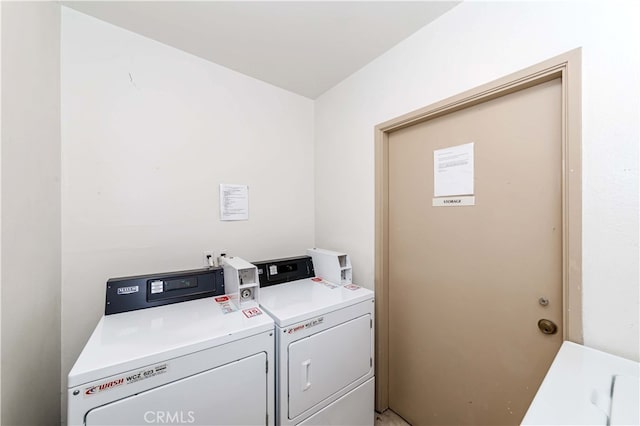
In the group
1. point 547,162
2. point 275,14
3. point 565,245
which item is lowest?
point 565,245

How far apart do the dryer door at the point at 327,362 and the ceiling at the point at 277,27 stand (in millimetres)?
1790

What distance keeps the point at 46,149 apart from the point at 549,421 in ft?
7.23

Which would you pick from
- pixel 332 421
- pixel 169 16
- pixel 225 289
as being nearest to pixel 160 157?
pixel 169 16

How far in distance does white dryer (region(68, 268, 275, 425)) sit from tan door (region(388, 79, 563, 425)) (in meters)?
1.02

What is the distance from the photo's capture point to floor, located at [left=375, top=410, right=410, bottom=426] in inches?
67.7

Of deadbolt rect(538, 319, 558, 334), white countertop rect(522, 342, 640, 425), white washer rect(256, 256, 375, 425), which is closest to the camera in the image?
white countertop rect(522, 342, 640, 425)

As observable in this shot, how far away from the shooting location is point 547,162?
1146mm

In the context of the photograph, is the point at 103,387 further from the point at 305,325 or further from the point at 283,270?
the point at 283,270

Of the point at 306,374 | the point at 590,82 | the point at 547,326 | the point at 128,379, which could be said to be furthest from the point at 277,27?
the point at 547,326

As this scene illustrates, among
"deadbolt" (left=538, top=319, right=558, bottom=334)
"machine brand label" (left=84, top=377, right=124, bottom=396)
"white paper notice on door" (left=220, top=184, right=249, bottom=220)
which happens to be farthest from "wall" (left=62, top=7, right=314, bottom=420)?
"deadbolt" (left=538, top=319, right=558, bottom=334)

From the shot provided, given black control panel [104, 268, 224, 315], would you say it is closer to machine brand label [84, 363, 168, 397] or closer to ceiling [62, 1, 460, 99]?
machine brand label [84, 363, 168, 397]

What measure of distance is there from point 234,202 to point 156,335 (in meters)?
1.08

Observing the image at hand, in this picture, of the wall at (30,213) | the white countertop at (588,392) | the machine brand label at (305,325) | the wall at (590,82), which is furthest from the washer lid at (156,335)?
the wall at (590,82)

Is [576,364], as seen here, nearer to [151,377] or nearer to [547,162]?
[547,162]
